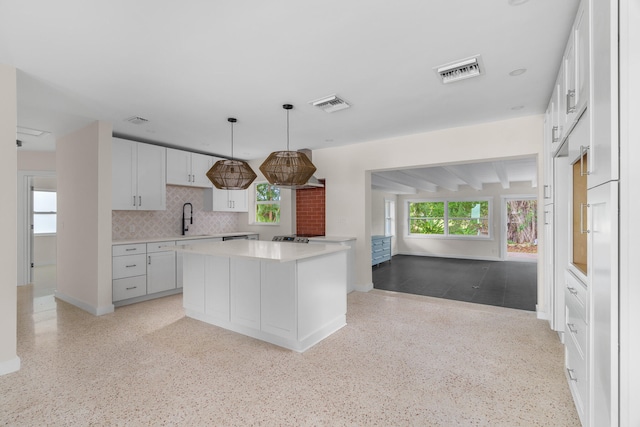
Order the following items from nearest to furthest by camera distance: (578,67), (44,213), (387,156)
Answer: (578,67)
(387,156)
(44,213)

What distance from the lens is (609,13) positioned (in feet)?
3.84

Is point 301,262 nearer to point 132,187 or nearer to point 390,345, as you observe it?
point 390,345

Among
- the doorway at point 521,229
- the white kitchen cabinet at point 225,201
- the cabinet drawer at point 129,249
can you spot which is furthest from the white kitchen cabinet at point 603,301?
the doorway at point 521,229

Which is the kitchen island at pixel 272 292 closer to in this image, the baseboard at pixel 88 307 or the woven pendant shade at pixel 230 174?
the woven pendant shade at pixel 230 174

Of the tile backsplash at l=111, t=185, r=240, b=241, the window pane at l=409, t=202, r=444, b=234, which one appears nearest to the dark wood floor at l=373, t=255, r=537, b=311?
the window pane at l=409, t=202, r=444, b=234

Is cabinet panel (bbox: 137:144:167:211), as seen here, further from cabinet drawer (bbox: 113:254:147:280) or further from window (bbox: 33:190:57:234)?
window (bbox: 33:190:57:234)

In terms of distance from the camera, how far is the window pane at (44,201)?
290 inches

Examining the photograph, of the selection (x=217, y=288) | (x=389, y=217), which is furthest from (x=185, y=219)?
(x=389, y=217)

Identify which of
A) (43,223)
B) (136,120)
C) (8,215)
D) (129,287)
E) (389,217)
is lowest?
(129,287)

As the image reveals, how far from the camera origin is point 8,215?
98.6 inches

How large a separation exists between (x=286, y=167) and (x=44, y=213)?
25.1ft

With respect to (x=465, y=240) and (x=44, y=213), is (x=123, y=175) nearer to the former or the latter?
(x=44, y=213)

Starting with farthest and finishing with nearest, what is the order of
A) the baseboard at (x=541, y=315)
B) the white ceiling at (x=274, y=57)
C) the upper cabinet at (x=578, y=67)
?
the baseboard at (x=541, y=315), the white ceiling at (x=274, y=57), the upper cabinet at (x=578, y=67)

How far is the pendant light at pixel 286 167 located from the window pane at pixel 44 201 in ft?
24.5
